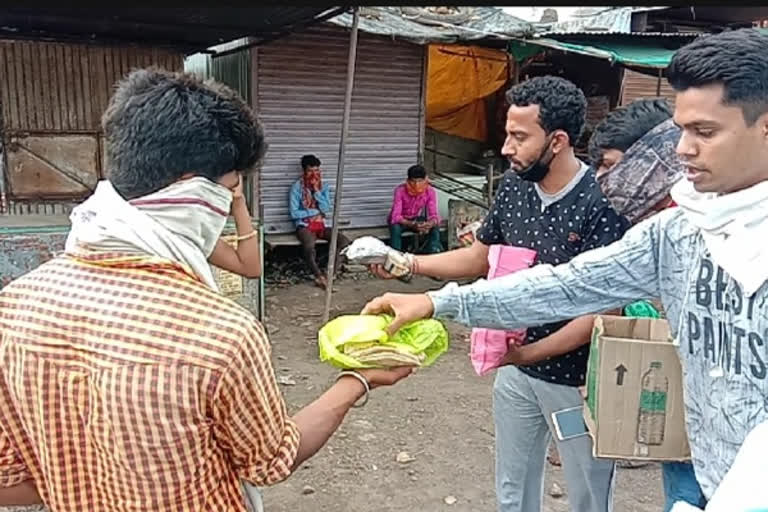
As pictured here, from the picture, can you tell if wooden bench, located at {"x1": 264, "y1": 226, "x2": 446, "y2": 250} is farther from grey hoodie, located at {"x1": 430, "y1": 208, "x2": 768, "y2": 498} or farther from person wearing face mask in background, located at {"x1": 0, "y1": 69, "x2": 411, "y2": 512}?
person wearing face mask in background, located at {"x1": 0, "y1": 69, "x2": 411, "y2": 512}

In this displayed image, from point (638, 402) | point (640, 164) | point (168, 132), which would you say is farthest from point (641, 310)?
point (168, 132)

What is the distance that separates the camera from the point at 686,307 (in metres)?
1.47

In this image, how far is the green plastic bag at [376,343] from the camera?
60.3 inches

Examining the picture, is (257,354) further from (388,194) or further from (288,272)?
(388,194)

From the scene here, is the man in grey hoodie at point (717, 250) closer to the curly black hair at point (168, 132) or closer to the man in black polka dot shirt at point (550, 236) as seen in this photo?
the man in black polka dot shirt at point (550, 236)

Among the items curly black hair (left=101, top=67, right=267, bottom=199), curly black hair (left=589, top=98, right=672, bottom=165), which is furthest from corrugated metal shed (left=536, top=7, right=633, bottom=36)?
curly black hair (left=101, top=67, right=267, bottom=199)

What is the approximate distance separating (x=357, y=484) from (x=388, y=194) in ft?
17.6

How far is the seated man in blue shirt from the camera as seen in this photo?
7750 mm

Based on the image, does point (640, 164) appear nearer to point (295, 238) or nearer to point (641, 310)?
point (641, 310)

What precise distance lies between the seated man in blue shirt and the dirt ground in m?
1.99

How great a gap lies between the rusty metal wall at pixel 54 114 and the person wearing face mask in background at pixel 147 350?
18.0 feet

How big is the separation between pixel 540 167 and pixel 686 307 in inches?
36.1

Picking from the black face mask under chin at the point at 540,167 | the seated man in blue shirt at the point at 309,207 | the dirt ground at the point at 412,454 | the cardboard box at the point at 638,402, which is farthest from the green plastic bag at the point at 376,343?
the seated man in blue shirt at the point at 309,207

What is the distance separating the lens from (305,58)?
786cm
